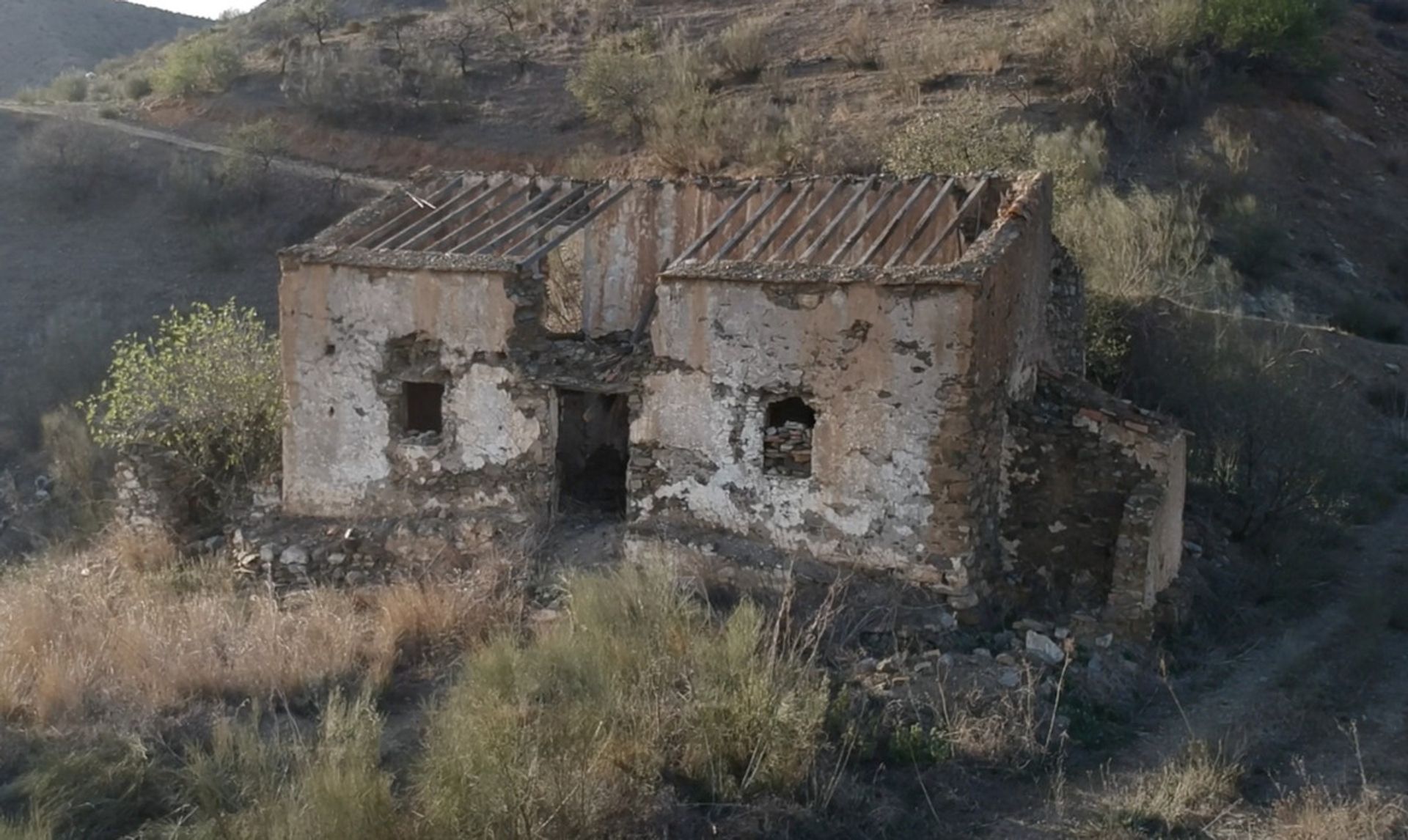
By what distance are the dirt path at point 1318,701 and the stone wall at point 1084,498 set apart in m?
0.98

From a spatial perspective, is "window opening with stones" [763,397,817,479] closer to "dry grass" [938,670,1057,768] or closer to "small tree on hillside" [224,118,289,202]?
"dry grass" [938,670,1057,768]

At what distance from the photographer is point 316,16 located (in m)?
37.2

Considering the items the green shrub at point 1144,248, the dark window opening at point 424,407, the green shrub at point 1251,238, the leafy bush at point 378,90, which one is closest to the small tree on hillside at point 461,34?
the leafy bush at point 378,90

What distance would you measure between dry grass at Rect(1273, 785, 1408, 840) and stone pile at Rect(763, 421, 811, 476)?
4114 mm

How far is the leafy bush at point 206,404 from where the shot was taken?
12438 millimetres

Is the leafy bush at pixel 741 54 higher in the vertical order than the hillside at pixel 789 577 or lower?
higher

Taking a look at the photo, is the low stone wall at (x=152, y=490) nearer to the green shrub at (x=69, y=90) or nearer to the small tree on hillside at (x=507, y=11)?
the small tree on hillside at (x=507, y=11)

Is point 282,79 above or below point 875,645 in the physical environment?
above

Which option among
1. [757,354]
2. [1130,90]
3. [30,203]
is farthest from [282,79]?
[757,354]

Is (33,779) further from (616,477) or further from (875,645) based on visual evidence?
(616,477)

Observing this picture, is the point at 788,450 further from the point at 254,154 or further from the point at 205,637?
the point at 254,154

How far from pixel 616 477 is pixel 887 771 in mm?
5755

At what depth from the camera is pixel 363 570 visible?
428 inches

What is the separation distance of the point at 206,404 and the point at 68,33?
4587 centimetres
